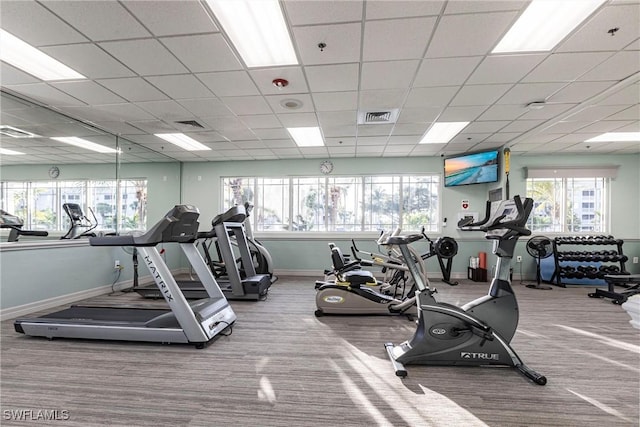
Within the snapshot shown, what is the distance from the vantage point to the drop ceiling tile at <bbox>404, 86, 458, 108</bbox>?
3.17m

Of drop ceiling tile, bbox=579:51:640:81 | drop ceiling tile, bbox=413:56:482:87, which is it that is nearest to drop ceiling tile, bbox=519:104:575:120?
drop ceiling tile, bbox=579:51:640:81

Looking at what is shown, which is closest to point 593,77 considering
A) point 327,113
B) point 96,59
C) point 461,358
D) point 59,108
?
point 327,113

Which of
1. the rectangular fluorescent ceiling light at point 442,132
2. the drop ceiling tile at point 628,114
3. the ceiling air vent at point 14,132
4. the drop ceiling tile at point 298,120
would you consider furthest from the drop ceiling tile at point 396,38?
the ceiling air vent at point 14,132

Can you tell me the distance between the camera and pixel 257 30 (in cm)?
227

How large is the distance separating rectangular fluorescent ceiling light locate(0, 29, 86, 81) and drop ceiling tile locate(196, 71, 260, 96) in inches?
55.4

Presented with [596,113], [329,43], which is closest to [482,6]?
Result: [329,43]

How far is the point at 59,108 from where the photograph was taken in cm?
379

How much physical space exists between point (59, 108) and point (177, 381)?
4.30 m

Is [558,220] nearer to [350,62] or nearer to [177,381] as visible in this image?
[350,62]

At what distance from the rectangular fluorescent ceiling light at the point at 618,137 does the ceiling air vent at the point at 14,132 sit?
1032cm

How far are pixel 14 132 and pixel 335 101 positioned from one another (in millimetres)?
5607

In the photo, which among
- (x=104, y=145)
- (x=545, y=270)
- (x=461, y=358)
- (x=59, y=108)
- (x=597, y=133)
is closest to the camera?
(x=461, y=358)

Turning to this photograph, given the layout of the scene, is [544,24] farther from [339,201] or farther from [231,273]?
[339,201]

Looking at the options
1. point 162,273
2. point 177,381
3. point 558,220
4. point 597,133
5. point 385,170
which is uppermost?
point 597,133
